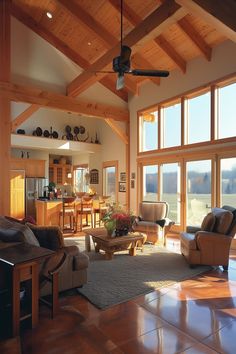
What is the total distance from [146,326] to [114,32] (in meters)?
6.28

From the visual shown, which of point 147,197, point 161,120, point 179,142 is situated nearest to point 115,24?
point 161,120

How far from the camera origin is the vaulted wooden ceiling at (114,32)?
504 cm

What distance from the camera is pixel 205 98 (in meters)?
6.14

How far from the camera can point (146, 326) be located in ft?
8.08

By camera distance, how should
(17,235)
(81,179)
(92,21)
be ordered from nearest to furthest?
(17,235)
(92,21)
(81,179)

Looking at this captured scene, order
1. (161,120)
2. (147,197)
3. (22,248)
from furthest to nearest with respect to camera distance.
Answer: (147,197) → (161,120) → (22,248)

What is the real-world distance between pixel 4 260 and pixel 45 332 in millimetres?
779

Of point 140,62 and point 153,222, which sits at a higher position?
point 140,62

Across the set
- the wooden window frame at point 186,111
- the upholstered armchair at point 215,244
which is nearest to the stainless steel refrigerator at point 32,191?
the wooden window frame at point 186,111

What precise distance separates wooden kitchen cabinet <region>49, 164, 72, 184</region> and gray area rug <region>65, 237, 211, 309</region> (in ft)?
22.5

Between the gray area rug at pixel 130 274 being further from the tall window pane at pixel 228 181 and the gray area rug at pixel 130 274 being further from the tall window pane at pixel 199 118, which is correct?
the tall window pane at pixel 199 118

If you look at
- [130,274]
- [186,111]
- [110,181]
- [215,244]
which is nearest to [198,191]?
[186,111]

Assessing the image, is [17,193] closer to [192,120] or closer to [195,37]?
[192,120]

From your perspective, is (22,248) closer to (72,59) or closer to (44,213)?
(44,213)
